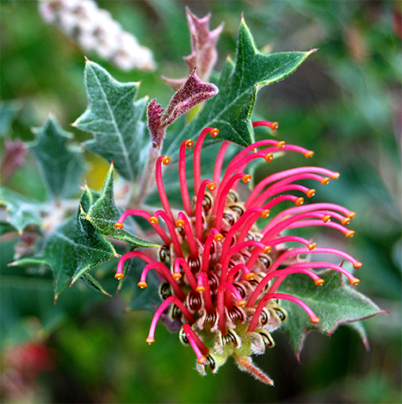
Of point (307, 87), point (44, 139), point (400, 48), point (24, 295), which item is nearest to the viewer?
point (44, 139)

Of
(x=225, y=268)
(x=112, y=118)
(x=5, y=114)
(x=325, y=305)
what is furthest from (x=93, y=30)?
(x=325, y=305)

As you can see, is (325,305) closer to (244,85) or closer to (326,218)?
(326,218)

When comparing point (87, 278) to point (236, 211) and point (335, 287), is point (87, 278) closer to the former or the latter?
point (236, 211)

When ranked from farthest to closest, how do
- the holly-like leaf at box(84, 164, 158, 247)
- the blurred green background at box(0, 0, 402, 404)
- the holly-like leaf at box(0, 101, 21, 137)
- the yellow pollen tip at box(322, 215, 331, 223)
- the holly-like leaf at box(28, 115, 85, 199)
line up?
the blurred green background at box(0, 0, 402, 404), the holly-like leaf at box(0, 101, 21, 137), the holly-like leaf at box(28, 115, 85, 199), the yellow pollen tip at box(322, 215, 331, 223), the holly-like leaf at box(84, 164, 158, 247)

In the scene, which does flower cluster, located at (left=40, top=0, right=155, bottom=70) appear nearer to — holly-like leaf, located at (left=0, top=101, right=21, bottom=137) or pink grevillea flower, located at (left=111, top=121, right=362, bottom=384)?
holly-like leaf, located at (left=0, top=101, right=21, bottom=137)

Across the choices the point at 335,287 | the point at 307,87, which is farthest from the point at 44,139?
the point at 307,87

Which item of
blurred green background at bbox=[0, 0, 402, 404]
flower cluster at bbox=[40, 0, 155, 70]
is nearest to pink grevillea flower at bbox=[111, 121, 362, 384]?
flower cluster at bbox=[40, 0, 155, 70]
